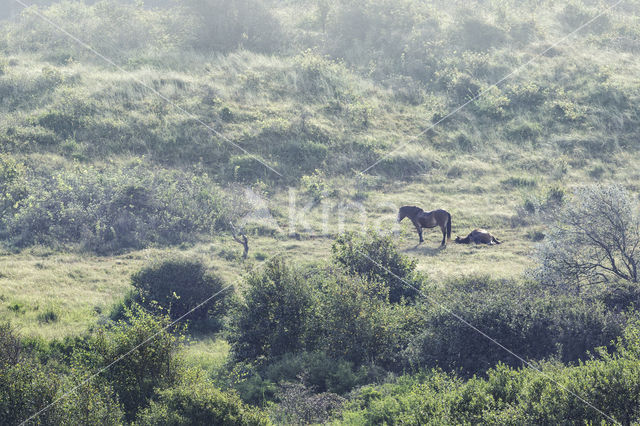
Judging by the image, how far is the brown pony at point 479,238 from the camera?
75.5 feet

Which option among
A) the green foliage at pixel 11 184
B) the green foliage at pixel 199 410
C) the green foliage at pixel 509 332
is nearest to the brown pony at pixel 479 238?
the green foliage at pixel 509 332

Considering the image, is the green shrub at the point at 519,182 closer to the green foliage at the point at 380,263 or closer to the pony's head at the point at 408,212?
the pony's head at the point at 408,212

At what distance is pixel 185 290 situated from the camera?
18.6 metres

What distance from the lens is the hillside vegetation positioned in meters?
12.5

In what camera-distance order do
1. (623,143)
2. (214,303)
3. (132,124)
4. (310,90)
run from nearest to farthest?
(214,303), (132,124), (623,143), (310,90)

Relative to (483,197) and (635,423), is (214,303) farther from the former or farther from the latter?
(483,197)

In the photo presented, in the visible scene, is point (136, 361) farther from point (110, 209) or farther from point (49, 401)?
point (110, 209)

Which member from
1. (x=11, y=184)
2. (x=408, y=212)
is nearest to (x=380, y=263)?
(x=408, y=212)

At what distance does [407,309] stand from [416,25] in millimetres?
31250

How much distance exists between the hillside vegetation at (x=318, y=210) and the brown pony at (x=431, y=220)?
2.86ft

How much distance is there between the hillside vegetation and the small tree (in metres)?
0.09

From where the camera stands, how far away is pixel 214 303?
18.8 m

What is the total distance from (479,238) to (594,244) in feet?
17.4

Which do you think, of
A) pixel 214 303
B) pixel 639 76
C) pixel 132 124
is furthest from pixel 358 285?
pixel 639 76
